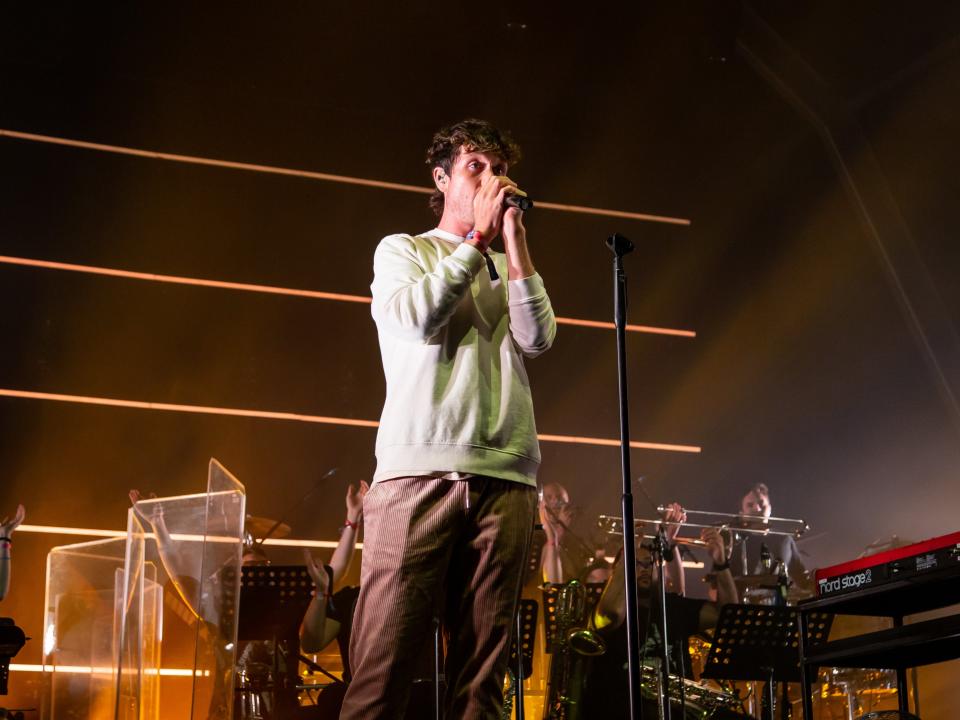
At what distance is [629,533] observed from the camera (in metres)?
2.31

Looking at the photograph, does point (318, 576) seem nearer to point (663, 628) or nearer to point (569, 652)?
point (569, 652)

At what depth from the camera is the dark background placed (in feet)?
20.8

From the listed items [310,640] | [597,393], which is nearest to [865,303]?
[597,393]

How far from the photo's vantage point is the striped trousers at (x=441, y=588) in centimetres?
204

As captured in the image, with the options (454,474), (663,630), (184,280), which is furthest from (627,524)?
(184,280)

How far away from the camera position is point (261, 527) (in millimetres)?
6422

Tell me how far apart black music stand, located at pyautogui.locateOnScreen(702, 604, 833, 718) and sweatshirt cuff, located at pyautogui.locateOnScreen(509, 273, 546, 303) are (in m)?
3.30

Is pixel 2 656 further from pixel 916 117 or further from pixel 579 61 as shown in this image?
pixel 916 117

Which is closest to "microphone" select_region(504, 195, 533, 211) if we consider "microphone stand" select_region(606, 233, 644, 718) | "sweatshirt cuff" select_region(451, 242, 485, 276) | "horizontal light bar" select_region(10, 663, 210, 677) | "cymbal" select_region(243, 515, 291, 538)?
"sweatshirt cuff" select_region(451, 242, 485, 276)

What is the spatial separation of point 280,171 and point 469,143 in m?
4.65

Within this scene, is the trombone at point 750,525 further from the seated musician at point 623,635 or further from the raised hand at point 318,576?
the raised hand at point 318,576

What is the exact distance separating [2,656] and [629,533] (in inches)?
140

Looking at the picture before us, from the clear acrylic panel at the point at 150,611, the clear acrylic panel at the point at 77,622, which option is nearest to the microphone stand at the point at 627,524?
the clear acrylic panel at the point at 150,611

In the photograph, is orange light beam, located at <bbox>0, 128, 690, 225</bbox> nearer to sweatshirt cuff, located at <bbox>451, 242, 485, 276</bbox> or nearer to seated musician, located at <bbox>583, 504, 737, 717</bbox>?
seated musician, located at <bbox>583, 504, 737, 717</bbox>
